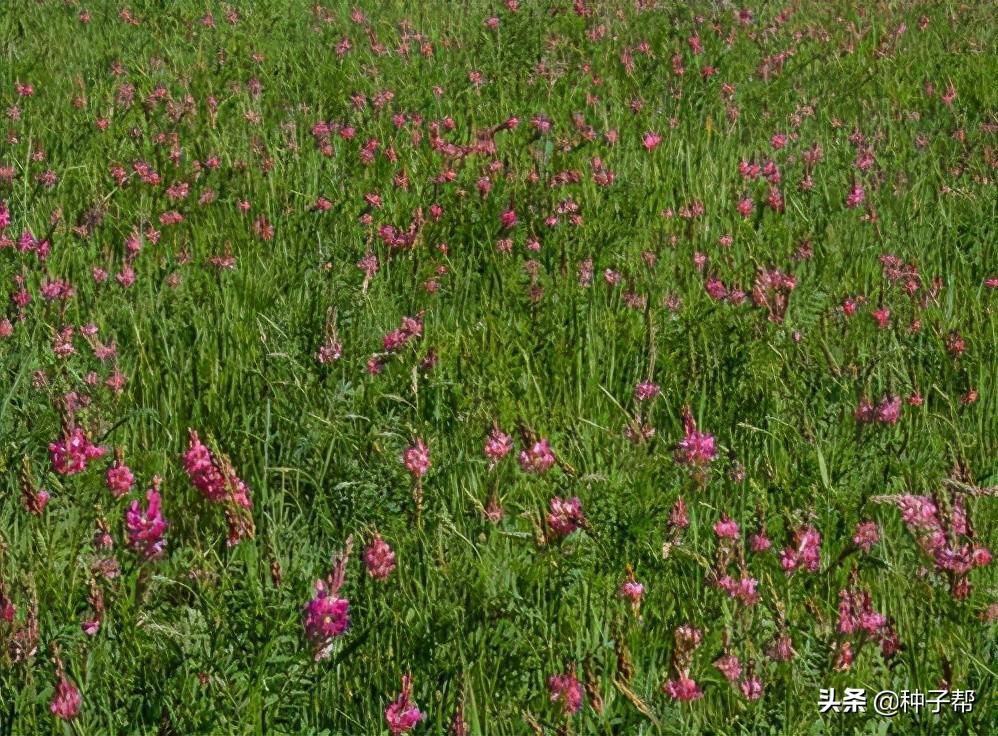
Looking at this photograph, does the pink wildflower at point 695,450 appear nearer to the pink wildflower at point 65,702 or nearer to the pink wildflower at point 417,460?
the pink wildflower at point 417,460

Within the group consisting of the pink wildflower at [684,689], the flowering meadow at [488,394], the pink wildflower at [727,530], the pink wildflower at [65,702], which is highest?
the pink wildflower at [65,702]

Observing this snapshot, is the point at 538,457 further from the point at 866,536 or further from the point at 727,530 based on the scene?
the point at 866,536

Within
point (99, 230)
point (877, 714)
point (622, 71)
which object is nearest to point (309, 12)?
point (622, 71)

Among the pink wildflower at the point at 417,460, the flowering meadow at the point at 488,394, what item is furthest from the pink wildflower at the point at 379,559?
the pink wildflower at the point at 417,460

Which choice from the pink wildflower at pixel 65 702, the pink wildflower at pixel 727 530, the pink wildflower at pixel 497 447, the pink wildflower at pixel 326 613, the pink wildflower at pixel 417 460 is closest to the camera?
the pink wildflower at pixel 65 702

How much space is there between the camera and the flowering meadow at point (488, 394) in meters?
2.10

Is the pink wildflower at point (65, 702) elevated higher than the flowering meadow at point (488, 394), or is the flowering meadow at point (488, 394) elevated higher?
the pink wildflower at point (65, 702)

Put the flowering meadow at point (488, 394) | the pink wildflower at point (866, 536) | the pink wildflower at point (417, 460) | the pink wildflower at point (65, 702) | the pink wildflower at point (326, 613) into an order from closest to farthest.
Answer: the pink wildflower at point (65, 702), the pink wildflower at point (326, 613), the flowering meadow at point (488, 394), the pink wildflower at point (866, 536), the pink wildflower at point (417, 460)

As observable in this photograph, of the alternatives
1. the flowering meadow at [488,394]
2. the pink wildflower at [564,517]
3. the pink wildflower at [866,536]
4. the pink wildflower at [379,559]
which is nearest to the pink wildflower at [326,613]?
the flowering meadow at [488,394]

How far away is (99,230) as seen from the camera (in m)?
4.32

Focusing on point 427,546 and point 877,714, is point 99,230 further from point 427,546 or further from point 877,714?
point 877,714

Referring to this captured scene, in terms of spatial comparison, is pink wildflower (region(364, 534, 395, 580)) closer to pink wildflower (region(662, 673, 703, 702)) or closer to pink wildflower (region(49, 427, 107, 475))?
pink wildflower (region(49, 427, 107, 475))

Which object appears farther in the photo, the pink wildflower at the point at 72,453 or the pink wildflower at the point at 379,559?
the pink wildflower at the point at 379,559

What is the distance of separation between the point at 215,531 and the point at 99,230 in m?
2.04
